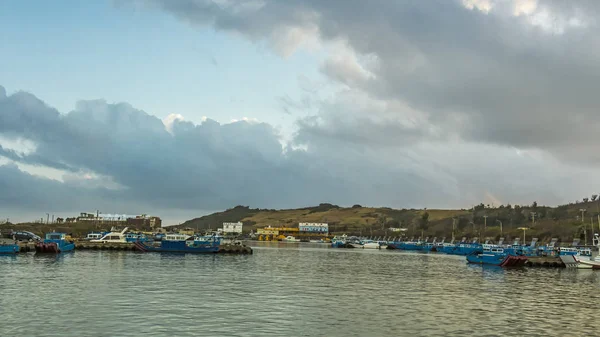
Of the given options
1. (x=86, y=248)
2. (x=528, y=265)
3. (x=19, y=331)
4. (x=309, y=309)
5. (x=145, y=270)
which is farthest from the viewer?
(x=86, y=248)

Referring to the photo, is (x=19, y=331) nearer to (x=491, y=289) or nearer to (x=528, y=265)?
(x=491, y=289)

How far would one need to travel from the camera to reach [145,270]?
74.7m

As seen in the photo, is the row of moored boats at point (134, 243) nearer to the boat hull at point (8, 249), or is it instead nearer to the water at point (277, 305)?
the boat hull at point (8, 249)

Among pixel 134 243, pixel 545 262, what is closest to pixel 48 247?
pixel 134 243

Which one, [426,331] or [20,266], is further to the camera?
[20,266]

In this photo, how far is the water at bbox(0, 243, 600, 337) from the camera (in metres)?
33.7

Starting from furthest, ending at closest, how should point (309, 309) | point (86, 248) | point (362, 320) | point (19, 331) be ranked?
1. point (86, 248)
2. point (309, 309)
3. point (362, 320)
4. point (19, 331)

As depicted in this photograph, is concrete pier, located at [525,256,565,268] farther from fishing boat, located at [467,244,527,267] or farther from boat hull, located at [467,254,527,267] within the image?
boat hull, located at [467,254,527,267]

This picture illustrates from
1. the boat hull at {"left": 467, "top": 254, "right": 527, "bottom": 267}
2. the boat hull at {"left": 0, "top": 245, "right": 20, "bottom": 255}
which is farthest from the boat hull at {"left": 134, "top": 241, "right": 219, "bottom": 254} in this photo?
the boat hull at {"left": 467, "top": 254, "right": 527, "bottom": 267}

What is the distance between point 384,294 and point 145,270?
1430 inches

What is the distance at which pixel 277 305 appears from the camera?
43438 millimetres

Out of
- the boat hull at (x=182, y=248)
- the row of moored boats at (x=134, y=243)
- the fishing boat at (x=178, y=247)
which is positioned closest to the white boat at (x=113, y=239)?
the row of moored boats at (x=134, y=243)

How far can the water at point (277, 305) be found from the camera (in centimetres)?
3366

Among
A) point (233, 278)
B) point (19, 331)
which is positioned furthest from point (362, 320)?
point (233, 278)
